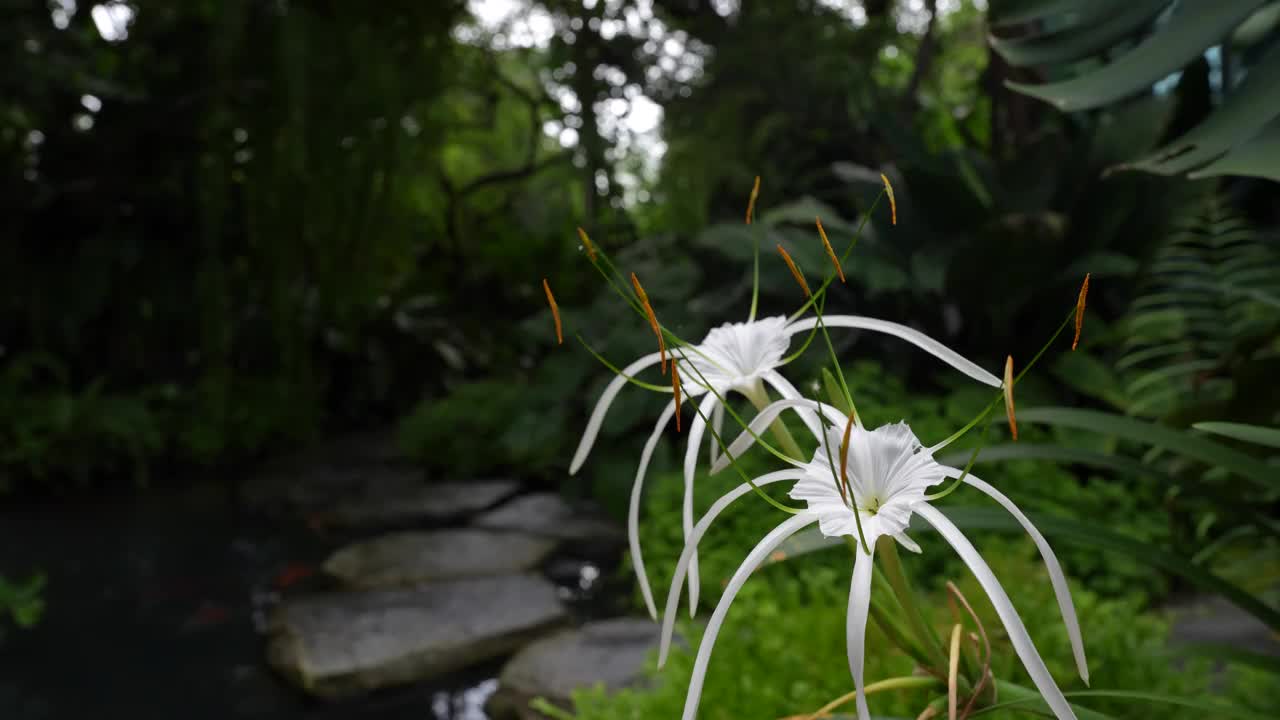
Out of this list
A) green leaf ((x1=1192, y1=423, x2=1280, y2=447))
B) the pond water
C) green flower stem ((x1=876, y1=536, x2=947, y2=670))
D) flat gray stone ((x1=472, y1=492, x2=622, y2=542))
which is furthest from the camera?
flat gray stone ((x1=472, y1=492, x2=622, y2=542))

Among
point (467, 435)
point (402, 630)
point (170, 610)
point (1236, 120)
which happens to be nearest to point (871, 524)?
point (1236, 120)

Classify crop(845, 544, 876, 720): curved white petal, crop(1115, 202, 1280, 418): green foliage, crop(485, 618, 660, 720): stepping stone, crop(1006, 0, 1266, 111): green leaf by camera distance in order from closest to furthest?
crop(845, 544, 876, 720): curved white petal < crop(1006, 0, 1266, 111): green leaf < crop(1115, 202, 1280, 418): green foliage < crop(485, 618, 660, 720): stepping stone

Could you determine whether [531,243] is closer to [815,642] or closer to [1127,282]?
[1127,282]

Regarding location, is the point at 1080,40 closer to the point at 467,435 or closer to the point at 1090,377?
the point at 1090,377

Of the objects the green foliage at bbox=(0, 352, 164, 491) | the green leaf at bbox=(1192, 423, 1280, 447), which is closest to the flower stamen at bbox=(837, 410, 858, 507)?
the green leaf at bbox=(1192, 423, 1280, 447)

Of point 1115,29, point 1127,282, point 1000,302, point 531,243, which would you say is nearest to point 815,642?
point 1115,29

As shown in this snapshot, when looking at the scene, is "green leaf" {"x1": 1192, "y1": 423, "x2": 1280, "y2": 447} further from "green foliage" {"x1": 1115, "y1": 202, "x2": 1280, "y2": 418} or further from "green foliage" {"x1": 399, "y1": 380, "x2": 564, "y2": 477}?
"green foliage" {"x1": 399, "y1": 380, "x2": 564, "y2": 477}
